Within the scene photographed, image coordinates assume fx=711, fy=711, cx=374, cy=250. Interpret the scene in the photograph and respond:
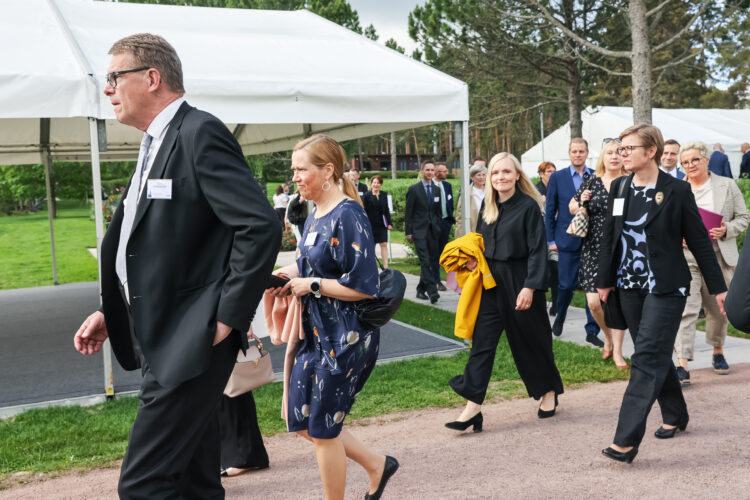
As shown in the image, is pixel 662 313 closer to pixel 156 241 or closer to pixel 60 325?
pixel 156 241

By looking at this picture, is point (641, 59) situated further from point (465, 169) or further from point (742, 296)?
point (742, 296)

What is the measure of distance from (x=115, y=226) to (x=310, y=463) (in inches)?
97.8


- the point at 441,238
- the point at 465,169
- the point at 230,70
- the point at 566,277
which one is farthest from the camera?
the point at 441,238

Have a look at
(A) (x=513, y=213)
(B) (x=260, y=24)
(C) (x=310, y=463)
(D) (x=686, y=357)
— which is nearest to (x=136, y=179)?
(C) (x=310, y=463)

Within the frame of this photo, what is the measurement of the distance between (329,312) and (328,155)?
748mm

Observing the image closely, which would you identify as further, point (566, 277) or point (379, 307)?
point (566, 277)

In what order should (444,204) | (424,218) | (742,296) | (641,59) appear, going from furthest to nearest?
1. (641,59)
2. (444,204)
3. (424,218)
4. (742,296)

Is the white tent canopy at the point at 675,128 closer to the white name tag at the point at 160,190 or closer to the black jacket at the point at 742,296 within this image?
the white name tag at the point at 160,190

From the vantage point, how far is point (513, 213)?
506 centimetres

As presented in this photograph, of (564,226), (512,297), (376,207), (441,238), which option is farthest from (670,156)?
(376,207)

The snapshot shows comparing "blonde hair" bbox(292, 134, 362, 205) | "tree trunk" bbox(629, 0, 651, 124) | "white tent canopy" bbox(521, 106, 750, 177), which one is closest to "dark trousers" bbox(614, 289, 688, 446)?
"blonde hair" bbox(292, 134, 362, 205)

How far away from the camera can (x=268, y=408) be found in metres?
5.59

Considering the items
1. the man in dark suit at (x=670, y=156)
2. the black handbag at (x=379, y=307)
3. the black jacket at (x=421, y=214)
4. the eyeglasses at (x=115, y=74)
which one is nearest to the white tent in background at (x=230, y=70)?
the black jacket at (x=421, y=214)

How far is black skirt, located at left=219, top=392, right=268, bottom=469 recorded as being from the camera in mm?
4203
